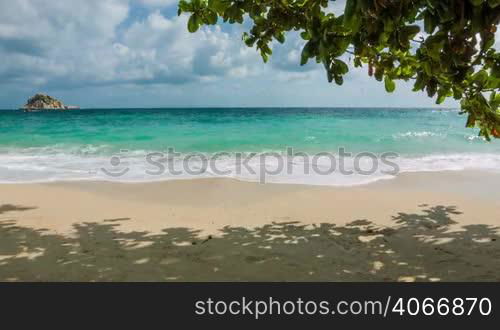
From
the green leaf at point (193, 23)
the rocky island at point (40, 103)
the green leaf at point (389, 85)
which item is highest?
the rocky island at point (40, 103)

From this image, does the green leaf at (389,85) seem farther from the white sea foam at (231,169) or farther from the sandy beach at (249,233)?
the white sea foam at (231,169)

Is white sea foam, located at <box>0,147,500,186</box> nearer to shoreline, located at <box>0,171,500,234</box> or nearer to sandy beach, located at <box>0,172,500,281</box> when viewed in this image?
shoreline, located at <box>0,171,500,234</box>

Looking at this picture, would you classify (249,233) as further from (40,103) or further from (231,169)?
(40,103)

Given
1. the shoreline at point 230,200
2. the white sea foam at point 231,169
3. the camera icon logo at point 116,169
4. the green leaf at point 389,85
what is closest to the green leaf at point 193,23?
the green leaf at point 389,85

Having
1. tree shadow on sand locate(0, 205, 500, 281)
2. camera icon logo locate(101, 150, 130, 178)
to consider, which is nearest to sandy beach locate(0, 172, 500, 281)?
tree shadow on sand locate(0, 205, 500, 281)

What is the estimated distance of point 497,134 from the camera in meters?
4.13

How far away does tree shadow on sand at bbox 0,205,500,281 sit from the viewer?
Answer: 3.52m

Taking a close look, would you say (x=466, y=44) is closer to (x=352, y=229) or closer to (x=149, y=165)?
(x=352, y=229)

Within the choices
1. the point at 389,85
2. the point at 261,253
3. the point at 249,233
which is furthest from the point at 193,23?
the point at 249,233

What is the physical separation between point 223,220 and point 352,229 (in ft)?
5.64

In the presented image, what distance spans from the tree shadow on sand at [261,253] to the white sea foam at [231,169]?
330 centimetres

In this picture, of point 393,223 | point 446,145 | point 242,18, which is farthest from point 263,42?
point 446,145

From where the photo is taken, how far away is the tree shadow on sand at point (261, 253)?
3.52 meters

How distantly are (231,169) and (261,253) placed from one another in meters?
6.17
